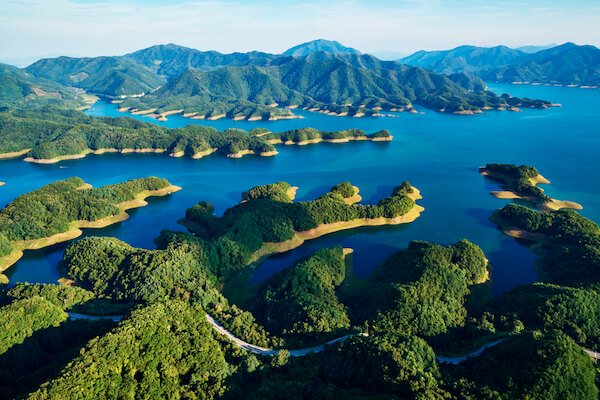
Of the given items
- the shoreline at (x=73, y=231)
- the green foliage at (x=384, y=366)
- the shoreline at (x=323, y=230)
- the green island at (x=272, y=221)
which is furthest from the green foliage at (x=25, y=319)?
the green foliage at (x=384, y=366)

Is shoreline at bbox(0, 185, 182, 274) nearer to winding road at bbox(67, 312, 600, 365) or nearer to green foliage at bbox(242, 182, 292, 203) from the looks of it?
green foliage at bbox(242, 182, 292, 203)

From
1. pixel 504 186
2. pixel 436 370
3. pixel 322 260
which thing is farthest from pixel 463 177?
pixel 436 370

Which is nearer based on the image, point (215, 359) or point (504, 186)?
point (215, 359)

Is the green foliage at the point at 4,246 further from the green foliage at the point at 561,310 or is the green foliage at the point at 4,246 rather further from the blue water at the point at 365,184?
the green foliage at the point at 561,310

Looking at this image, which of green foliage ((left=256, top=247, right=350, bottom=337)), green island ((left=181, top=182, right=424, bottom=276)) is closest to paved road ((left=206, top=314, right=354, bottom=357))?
green foliage ((left=256, top=247, right=350, bottom=337))

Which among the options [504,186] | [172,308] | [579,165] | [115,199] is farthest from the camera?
[579,165]

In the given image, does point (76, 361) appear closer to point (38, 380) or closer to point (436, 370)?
point (38, 380)

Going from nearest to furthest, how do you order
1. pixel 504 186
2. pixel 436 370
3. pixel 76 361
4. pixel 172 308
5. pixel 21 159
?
1. pixel 76 361
2. pixel 436 370
3. pixel 172 308
4. pixel 504 186
5. pixel 21 159
